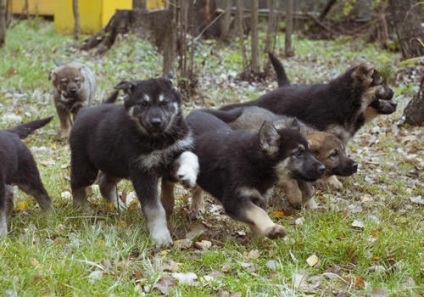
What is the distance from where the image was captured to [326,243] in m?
4.57

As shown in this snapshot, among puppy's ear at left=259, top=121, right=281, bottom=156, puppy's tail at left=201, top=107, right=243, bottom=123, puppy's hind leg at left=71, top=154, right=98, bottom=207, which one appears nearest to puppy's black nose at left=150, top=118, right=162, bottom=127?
puppy's ear at left=259, top=121, right=281, bottom=156

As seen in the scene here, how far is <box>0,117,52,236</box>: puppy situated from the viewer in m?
4.85

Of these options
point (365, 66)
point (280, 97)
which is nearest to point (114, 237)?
point (280, 97)

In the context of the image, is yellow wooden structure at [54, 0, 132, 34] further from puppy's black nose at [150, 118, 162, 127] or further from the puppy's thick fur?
puppy's black nose at [150, 118, 162, 127]

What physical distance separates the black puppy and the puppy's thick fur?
6.56ft

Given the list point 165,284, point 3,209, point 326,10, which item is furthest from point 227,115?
point 326,10

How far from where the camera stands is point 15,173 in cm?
515

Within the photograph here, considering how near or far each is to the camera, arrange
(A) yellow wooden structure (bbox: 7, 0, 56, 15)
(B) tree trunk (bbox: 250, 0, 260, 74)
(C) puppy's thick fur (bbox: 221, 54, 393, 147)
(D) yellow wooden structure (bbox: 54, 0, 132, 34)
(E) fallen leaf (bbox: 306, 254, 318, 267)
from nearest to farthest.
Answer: (E) fallen leaf (bbox: 306, 254, 318, 267), (C) puppy's thick fur (bbox: 221, 54, 393, 147), (B) tree trunk (bbox: 250, 0, 260, 74), (D) yellow wooden structure (bbox: 54, 0, 132, 34), (A) yellow wooden structure (bbox: 7, 0, 56, 15)

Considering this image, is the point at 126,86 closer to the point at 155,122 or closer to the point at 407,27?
the point at 155,122

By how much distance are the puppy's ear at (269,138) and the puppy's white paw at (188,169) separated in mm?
559

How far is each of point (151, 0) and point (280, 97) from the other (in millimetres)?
13560

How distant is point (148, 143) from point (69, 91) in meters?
4.30

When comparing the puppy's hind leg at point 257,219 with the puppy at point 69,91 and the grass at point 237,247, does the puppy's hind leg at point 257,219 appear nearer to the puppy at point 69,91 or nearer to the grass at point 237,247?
the grass at point 237,247

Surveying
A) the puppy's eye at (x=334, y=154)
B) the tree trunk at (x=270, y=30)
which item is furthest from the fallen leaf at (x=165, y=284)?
the tree trunk at (x=270, y=30)
